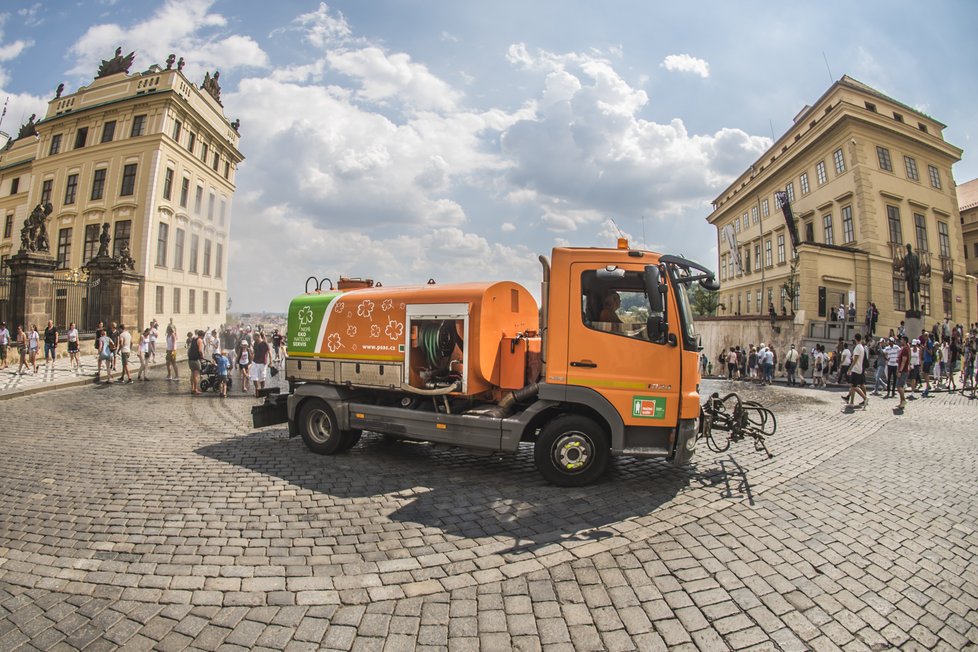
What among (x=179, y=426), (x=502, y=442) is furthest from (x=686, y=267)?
(x=179, y=426)

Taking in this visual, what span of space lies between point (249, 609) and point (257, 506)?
76.3 inches

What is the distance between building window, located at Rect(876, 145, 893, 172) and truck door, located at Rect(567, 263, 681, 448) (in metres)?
37.5

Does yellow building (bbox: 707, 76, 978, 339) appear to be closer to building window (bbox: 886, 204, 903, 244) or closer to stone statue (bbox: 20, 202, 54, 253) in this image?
building window (bbox: 886, 204, 903, 244)

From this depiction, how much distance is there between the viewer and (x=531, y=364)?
20.6ft

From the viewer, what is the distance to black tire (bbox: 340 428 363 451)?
6.94 metres

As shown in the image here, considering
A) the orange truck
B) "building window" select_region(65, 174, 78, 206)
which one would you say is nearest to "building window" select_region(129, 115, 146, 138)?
"building window" select_region(65, 174, 78, 206)

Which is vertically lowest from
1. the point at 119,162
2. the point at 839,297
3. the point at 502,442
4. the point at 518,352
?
the point at 502,442

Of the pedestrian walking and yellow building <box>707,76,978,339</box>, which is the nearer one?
the pedestrian walking

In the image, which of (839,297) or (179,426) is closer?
(179,426)

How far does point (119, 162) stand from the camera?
34625 millimetres

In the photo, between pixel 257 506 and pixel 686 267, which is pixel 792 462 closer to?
pixel 686 267

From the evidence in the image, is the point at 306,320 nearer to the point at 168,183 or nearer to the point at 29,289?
the point at 29,289

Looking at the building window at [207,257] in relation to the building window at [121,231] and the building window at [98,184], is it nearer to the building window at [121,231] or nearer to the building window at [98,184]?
the building window at [121,231]

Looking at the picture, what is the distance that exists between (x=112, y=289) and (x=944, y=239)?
5077 centimetres
